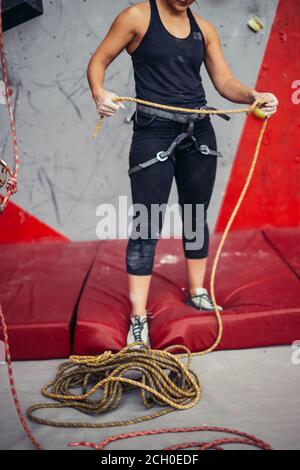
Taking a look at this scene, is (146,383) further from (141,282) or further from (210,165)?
(210,165)

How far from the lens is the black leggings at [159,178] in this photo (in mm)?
2148

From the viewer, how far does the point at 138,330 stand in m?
2.28

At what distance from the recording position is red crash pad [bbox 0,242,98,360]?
2227mm

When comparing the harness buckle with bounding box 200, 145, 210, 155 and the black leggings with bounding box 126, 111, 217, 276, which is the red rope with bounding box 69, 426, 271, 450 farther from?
the harness buckle with bounding box 200, 145, 210, 155

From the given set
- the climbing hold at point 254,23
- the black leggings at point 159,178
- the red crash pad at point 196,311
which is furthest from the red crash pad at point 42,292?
the climbing hold at point 254,23

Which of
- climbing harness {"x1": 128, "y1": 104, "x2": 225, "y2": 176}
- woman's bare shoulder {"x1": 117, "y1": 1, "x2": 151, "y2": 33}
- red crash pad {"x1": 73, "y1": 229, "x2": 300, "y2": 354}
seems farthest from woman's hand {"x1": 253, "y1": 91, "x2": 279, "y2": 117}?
red crash pad {"x1": 73, "y1": 229, "x2": 300, "y2": 354}

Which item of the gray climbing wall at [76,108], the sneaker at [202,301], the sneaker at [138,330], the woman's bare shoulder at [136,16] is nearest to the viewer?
the woman's bare shoulder at [136,16]

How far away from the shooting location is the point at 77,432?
1783 mm

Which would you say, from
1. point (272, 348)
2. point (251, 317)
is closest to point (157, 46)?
point (251, 317)

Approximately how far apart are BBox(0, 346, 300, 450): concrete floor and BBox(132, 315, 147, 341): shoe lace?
24 cm

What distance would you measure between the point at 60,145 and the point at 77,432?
1743 millimetres

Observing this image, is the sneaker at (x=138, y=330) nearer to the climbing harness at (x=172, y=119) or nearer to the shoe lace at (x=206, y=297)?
the shoe lace at (x=206, y=297)

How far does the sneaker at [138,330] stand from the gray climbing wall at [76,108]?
108cm

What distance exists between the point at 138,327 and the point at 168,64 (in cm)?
101
